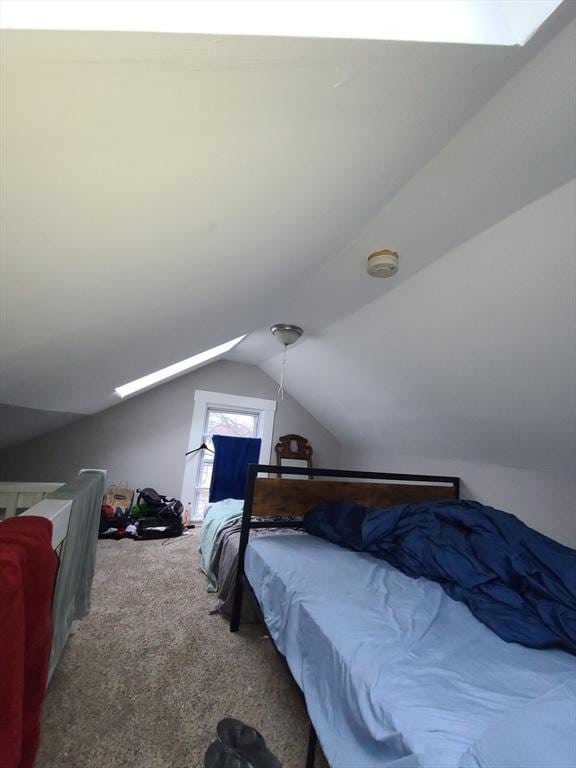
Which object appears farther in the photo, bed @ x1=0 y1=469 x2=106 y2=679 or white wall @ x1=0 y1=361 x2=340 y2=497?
white wall @ x1=0 y1=361 x2=340 y2=497

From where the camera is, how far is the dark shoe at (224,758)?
523 mm

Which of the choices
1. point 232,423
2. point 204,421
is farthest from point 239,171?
point 232,423

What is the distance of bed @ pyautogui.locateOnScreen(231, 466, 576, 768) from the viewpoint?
31.2 inches

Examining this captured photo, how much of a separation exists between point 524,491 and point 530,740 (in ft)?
7.23

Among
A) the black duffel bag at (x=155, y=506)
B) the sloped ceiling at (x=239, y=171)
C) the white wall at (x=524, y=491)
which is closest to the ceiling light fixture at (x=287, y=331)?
the sloped ceiling at (x=239, y=171)

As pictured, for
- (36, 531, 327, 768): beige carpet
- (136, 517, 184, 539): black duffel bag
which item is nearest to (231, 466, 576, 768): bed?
(36, 531, 327, 768): beige carpet

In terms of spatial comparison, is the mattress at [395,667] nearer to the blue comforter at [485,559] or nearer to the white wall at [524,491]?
the blue comforter at [485,559]

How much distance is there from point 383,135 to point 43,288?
976 mm

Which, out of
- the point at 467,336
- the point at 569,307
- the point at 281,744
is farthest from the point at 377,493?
the point at 569,307

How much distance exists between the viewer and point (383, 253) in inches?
60.1

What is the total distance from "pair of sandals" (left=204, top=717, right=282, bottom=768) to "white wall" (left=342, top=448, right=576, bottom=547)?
2.60 m

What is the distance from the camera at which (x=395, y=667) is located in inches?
41.1

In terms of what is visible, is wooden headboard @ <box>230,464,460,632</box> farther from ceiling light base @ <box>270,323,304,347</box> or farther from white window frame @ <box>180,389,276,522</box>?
white window frame @ <box>180,389,276,522</box>

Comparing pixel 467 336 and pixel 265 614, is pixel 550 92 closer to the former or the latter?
pixel 467 336
